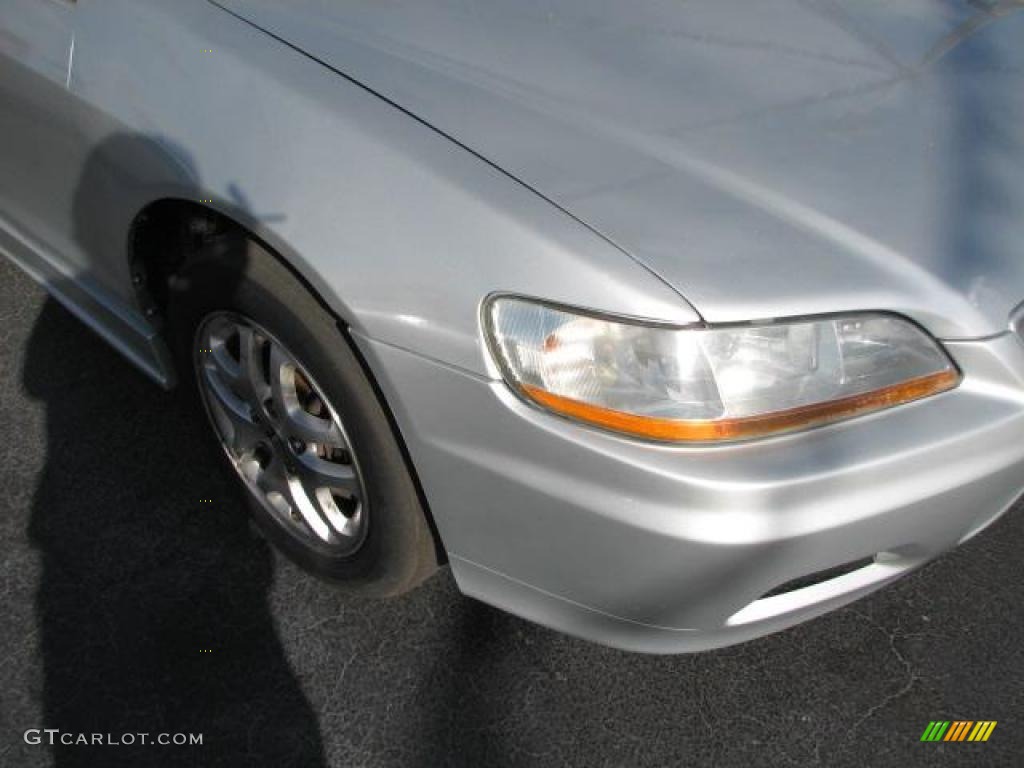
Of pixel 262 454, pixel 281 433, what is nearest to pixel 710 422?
pixel 281 433

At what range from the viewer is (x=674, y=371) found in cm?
158

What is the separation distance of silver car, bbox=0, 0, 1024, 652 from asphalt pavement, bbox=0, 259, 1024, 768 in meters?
0.20

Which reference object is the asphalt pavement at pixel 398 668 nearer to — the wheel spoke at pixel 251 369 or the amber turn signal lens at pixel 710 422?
the wheel spoke at pixel 251 369

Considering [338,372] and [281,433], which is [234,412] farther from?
[338,372]

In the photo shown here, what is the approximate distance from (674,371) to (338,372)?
1.92 feet

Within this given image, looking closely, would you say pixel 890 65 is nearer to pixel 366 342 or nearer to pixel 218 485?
pixel 366 342

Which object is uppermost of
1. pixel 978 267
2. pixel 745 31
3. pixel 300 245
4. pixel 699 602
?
pixel 745 31

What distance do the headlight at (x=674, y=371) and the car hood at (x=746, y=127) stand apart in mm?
54

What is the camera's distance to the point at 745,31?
210 centimetres

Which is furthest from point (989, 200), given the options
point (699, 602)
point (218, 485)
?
point (218, 485)

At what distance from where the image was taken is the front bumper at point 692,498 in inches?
61.6

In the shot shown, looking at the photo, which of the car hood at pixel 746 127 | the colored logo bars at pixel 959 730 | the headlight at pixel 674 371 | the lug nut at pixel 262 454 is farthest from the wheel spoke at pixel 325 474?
the colored logo bars at pixel 959 730

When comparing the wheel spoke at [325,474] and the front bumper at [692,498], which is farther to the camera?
the wheel spoke at [325,474]

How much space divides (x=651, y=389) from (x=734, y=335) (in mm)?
146
